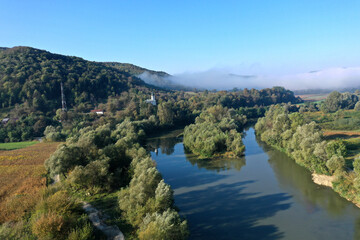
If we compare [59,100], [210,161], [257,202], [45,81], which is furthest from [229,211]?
[45,81]

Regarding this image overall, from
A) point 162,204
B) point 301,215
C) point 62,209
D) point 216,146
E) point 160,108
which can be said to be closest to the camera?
point 62,209

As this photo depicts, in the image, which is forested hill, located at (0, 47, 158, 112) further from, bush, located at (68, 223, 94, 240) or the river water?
bush, located at (68, 223, 94, 240)

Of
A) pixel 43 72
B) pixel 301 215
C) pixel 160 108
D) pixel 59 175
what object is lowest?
pixel 301 215

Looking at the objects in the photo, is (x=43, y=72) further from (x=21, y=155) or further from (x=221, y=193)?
(x=221, y=193)

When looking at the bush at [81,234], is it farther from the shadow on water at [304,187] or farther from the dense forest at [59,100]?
the dense forest at [59,100]

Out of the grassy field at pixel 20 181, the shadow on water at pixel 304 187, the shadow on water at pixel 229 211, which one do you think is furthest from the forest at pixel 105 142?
the shadow on water at pixel 229 211

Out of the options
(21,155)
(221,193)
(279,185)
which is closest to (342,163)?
(279,185)

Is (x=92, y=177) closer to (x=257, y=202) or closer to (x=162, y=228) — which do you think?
(x=162, y=228)
